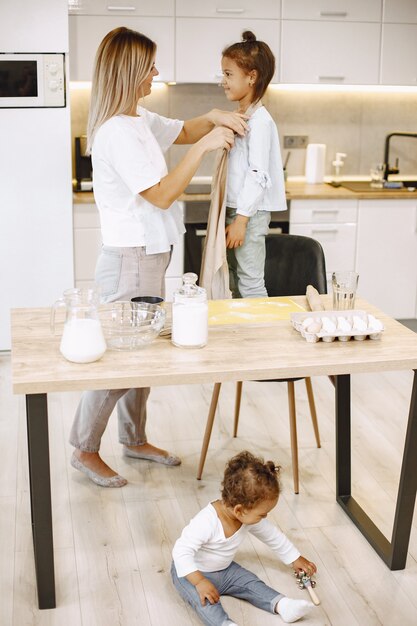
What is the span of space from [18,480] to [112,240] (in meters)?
0.98

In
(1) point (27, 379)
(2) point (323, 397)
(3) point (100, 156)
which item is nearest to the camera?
(1) point (27, 379)

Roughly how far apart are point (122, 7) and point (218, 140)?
2085 mm

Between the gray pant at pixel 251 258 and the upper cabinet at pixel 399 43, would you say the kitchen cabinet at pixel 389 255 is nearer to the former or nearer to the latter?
the upper cabinet at pixel 399 43

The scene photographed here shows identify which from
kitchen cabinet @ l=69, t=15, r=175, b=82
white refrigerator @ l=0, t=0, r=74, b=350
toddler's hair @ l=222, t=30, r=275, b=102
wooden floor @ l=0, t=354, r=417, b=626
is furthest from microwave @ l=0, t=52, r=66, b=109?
toddler's hair @ l=222, t=30, r=275, b=102

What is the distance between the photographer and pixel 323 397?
3912 mm

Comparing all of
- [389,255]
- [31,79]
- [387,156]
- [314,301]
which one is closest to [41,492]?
[314,301]

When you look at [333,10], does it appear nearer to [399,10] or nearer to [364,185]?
[399,10]

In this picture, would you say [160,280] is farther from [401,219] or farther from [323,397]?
[401,219]

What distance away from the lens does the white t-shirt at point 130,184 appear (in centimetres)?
258

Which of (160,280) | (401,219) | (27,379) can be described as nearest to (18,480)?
(160,280)

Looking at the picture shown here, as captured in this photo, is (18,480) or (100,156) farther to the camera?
(18,480)

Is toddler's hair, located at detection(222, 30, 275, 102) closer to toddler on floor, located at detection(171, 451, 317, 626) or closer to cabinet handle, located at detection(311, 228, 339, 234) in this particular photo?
toddler on floor, located at detection(171, 451, 317, 626)

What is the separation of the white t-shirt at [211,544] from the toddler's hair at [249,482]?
0.33 ft

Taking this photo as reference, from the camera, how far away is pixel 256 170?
2.88m
